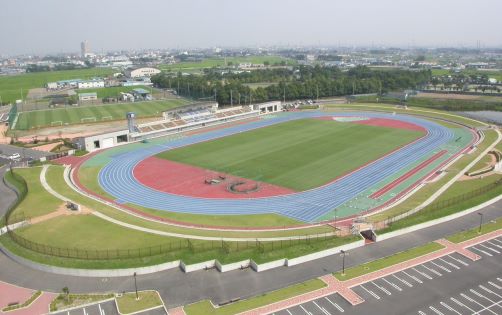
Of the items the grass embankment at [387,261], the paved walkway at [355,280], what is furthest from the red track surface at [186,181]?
the paved walkway at [355,280]

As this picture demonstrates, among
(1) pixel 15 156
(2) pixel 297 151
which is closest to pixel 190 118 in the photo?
(2) pixel 297 151

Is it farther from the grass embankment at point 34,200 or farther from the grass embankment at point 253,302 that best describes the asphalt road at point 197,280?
the grass embankment at point 34,200

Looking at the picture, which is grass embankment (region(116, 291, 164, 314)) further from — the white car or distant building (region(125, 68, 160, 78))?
distant building (region(125, 68, 160, 78))

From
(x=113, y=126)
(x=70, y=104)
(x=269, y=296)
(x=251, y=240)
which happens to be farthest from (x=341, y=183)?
(x=70, y=104)

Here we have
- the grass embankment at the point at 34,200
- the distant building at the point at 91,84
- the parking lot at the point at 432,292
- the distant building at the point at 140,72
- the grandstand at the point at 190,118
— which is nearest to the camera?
the parking lot at the point at 432,292

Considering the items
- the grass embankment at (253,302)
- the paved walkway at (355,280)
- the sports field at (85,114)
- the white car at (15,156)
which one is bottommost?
the grass embankment at (253,302)

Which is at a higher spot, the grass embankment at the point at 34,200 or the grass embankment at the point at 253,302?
the grass embankment at the point at 34,200

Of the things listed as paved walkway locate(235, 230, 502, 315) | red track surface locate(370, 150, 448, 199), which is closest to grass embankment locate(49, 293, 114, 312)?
paved walkway locate(235, 230, 502, 315)
